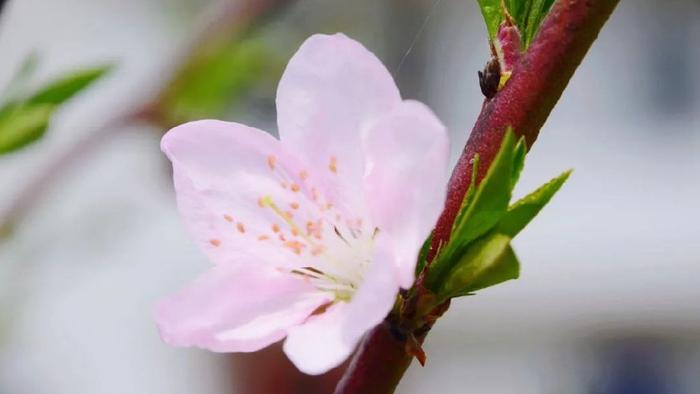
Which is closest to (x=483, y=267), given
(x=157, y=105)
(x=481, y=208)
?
(x=481, y=208)

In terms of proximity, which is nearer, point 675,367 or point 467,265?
point 467,265

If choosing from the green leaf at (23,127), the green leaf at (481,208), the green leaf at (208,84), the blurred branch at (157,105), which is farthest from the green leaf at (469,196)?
the green leaf at (208,84)

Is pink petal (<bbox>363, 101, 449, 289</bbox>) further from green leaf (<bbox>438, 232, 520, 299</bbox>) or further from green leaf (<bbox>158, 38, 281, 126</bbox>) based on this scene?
Result: green leaf (<bbox>158, 38, 281, 126</bbox>)

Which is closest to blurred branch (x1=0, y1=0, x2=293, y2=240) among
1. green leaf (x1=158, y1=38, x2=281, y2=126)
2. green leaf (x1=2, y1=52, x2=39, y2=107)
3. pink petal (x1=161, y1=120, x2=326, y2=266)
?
green leaf (x1=158, y1=38, x2=281, y2=126)

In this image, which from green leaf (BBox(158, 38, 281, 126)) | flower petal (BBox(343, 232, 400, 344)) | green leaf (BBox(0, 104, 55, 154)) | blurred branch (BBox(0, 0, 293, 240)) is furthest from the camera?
green leaf (BBox(158, 38, 281, 126))

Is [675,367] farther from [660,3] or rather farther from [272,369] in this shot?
[272,369]

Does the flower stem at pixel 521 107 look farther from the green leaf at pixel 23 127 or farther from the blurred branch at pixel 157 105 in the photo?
the blurred branch at pixel 157 105

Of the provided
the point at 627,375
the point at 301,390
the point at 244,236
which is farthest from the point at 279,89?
the point at 627,375
